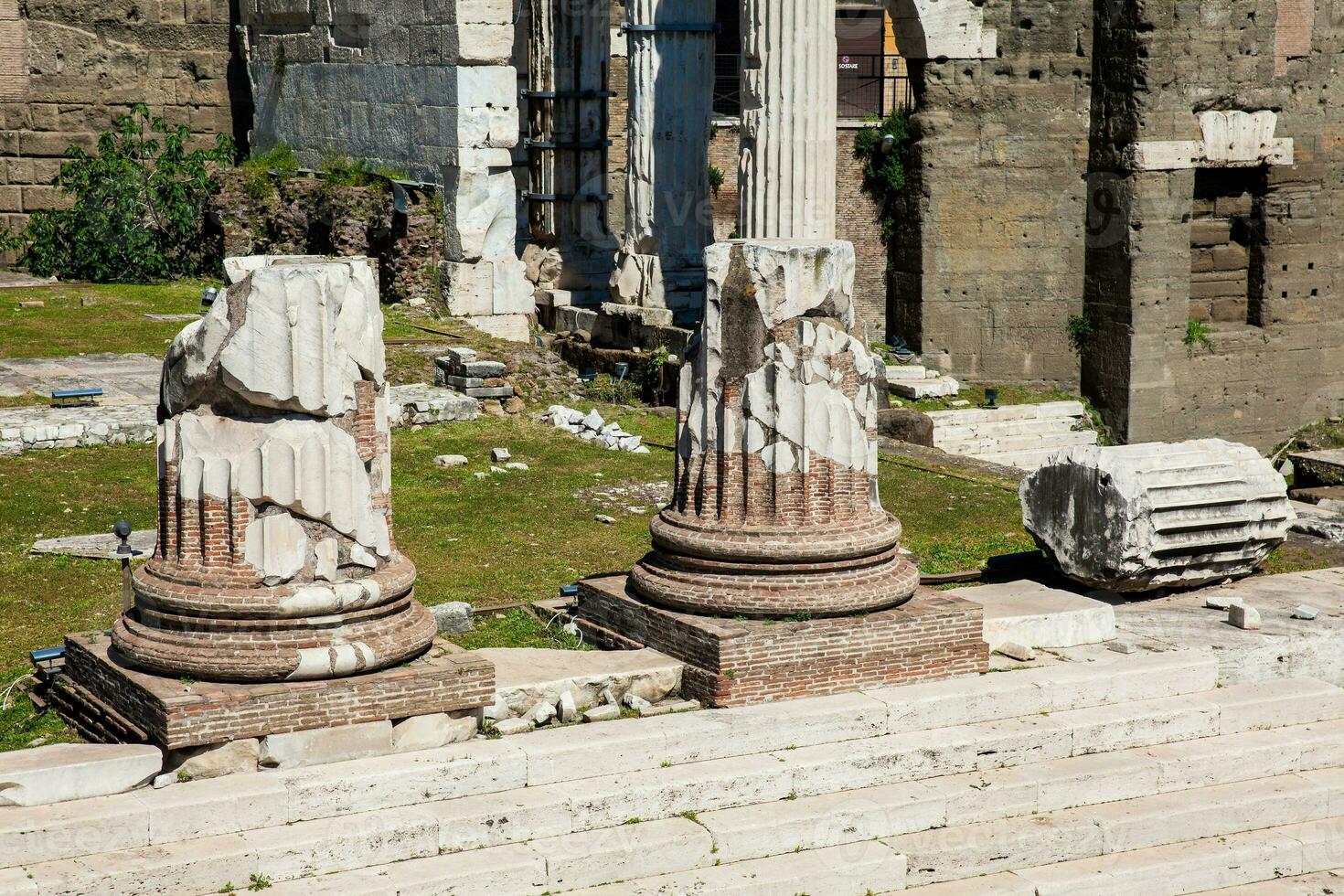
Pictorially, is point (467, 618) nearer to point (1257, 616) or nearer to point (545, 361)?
point (1257, 616)

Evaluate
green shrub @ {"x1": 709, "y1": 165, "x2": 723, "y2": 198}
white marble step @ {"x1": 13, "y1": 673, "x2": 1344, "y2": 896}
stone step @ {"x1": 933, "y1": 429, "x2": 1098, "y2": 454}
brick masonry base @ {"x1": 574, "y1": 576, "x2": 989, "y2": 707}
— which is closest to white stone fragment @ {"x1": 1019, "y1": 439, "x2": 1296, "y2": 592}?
white marble step @ {"x1": 13, "y1": 673, "x2": 1344, "y2": 896}

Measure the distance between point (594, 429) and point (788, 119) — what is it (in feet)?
10.9

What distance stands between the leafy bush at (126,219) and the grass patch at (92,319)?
54 cm

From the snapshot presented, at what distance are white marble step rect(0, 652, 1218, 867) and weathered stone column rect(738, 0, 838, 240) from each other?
297 inches

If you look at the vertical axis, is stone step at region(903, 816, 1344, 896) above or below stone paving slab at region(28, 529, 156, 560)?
below

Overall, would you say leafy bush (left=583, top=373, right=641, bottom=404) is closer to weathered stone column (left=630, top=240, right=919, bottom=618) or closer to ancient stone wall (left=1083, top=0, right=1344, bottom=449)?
ancient stone wall (left=1083, top=0, right=1344, bottom=449)

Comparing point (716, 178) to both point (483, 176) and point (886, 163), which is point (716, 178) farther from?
point (483, 176)

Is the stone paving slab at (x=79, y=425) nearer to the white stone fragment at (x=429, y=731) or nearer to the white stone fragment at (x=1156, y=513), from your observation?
the white stone fragment at (x=429, y=731)

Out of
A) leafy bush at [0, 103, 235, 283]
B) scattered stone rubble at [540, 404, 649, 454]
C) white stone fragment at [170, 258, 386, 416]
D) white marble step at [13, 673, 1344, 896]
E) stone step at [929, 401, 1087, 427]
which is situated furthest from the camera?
leafy bush at [0, 103, 235, 283]

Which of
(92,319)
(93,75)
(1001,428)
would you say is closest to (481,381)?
(92,319)

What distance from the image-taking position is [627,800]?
7.18 metres

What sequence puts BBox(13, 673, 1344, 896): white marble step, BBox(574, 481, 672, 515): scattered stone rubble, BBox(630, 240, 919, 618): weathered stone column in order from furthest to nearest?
BBox(574, 481, 672, 515): scattered stone rubble < BBox(630, 240, 919, 618): weathered stone column < BBox(13, 673, 1344, 896): white marble step

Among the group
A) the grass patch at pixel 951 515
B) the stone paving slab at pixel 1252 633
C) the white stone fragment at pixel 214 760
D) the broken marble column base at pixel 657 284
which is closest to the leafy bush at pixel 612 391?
the broken marble column base at pixel 657 284

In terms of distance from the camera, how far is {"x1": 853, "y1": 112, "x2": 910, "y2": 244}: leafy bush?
19641 millimetres
